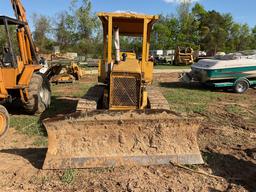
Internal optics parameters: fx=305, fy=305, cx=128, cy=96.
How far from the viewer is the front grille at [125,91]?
17.3ft

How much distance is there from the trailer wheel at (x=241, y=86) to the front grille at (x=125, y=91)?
310 inches

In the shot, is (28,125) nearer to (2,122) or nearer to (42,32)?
(2,122)

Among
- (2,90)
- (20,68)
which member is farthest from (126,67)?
(20,68)

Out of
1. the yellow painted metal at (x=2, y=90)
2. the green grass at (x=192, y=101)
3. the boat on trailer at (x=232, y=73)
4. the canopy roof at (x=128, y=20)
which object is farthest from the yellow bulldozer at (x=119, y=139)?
the boat on trailer at (x=232, y=73)

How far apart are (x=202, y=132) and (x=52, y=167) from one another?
3199mm

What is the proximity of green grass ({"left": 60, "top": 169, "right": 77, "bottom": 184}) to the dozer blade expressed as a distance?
10cm

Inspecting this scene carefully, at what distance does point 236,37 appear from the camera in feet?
171

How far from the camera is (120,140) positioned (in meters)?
4.54

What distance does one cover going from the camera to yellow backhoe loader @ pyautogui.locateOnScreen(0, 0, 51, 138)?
690 centimetres

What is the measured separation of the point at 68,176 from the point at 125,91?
6.06ft

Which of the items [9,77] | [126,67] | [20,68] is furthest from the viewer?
[20,68]

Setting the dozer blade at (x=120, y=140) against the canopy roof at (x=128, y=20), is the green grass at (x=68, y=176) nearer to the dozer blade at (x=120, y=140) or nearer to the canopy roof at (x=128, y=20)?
the dozer blade at (x=120, y=140)

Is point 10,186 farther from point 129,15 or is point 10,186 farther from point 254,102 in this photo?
point 254,102

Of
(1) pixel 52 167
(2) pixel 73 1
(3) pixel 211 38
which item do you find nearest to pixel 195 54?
(3) pixel 211 38
